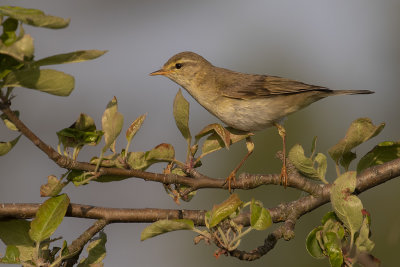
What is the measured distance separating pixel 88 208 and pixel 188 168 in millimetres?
563

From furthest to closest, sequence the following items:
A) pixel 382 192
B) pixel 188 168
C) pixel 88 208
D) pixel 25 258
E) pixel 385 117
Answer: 1. pixel 385 117
2. pixel 382 192
3. pixel 188 168
4. pixel 88 208
5. pixel 25 258

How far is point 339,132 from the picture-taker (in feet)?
18.8

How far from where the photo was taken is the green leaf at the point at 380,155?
113 inches

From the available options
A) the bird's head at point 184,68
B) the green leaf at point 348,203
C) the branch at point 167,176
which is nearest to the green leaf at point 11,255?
the branch at point 167,176

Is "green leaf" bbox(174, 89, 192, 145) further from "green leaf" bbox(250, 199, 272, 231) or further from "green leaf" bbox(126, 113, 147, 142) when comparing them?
"green leaf" bbox(250, 199, 272, 231)

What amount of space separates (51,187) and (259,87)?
3.56m

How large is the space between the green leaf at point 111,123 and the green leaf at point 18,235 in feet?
1.99

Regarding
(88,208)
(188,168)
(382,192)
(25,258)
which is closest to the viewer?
(25,258)

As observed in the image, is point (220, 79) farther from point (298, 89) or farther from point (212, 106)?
point (298, 89)

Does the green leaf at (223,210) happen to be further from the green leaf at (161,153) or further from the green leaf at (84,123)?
the green leaf at (84,123)

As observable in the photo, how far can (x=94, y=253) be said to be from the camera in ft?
8.19

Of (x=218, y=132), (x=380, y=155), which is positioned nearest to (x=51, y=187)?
(x=218, y=132)

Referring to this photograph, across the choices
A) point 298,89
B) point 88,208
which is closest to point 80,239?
point 88,208

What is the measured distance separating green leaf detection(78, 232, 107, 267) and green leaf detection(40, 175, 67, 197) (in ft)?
1.25
